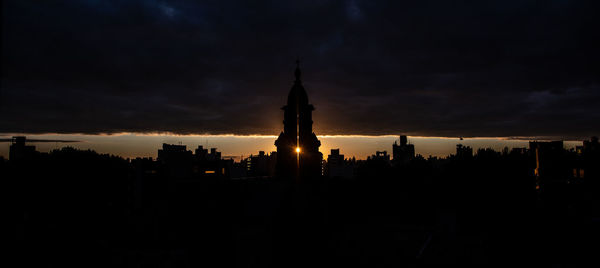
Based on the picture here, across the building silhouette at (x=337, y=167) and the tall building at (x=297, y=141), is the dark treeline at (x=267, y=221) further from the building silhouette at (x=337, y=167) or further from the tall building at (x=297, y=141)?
the building silhouette at (x=337, y=167)

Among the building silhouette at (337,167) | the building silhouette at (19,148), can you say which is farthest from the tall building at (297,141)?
the building silhouette at (337,167)

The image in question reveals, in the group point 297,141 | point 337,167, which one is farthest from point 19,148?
point 337,167

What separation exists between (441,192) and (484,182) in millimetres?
6220

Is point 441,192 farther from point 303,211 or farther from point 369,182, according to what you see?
point 303,211

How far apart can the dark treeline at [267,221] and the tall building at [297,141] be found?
208 cm

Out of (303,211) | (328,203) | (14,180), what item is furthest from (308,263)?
(14,180)

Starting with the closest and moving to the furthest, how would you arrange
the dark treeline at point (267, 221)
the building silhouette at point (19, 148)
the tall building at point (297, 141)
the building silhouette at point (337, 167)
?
1. the dark treeline at point (267, 221)
2. the tall building at point (297, 141)
3. the building silhouette at point (19, 148)
4. the building silhouette at point (337, 167)

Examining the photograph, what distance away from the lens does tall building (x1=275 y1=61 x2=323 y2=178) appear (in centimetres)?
3609

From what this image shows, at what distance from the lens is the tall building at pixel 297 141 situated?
36.1 m

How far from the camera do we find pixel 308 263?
27062 mm

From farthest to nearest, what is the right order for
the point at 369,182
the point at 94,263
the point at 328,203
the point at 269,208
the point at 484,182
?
the point at 369,182 → the point at 484,182 → the point at 328,203 → the point at 269,208 → the point at 94,263

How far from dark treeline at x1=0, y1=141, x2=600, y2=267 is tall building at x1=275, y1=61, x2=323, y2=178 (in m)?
2.08

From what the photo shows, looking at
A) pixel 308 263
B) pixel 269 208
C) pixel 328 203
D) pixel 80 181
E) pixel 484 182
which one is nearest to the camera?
pixel 308 263

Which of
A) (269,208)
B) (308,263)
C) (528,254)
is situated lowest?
(308,263)
